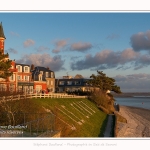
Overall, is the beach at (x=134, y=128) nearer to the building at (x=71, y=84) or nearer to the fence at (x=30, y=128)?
the fence at (x=30, y=128)

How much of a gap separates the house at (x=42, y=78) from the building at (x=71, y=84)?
1833 cm

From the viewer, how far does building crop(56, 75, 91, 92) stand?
92.7m

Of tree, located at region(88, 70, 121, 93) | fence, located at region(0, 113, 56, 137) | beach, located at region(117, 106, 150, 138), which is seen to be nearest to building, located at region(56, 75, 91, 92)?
tree, located at region(88, 70, 121, 93)

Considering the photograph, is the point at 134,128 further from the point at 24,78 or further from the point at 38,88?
the point at 24,78

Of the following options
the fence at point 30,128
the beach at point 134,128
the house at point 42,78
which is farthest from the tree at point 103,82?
the fence at point 30,128

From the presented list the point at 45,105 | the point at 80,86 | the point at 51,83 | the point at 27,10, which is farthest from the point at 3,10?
the point at 80,86

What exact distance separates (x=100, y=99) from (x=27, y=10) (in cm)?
4410

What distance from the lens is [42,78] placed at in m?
67.9

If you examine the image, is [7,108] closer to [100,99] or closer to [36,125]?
[36,125]

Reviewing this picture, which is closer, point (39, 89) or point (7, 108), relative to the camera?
point (7, 108)

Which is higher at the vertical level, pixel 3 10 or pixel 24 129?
pixel 3 10

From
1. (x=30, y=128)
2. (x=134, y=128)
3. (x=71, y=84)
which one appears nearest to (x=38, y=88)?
(x=134, y=128)

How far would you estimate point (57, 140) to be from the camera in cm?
1552

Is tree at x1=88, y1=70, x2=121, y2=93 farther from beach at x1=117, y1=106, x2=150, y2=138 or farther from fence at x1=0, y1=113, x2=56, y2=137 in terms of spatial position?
fence at x1=0, y1=113, x2=56, y2=137
